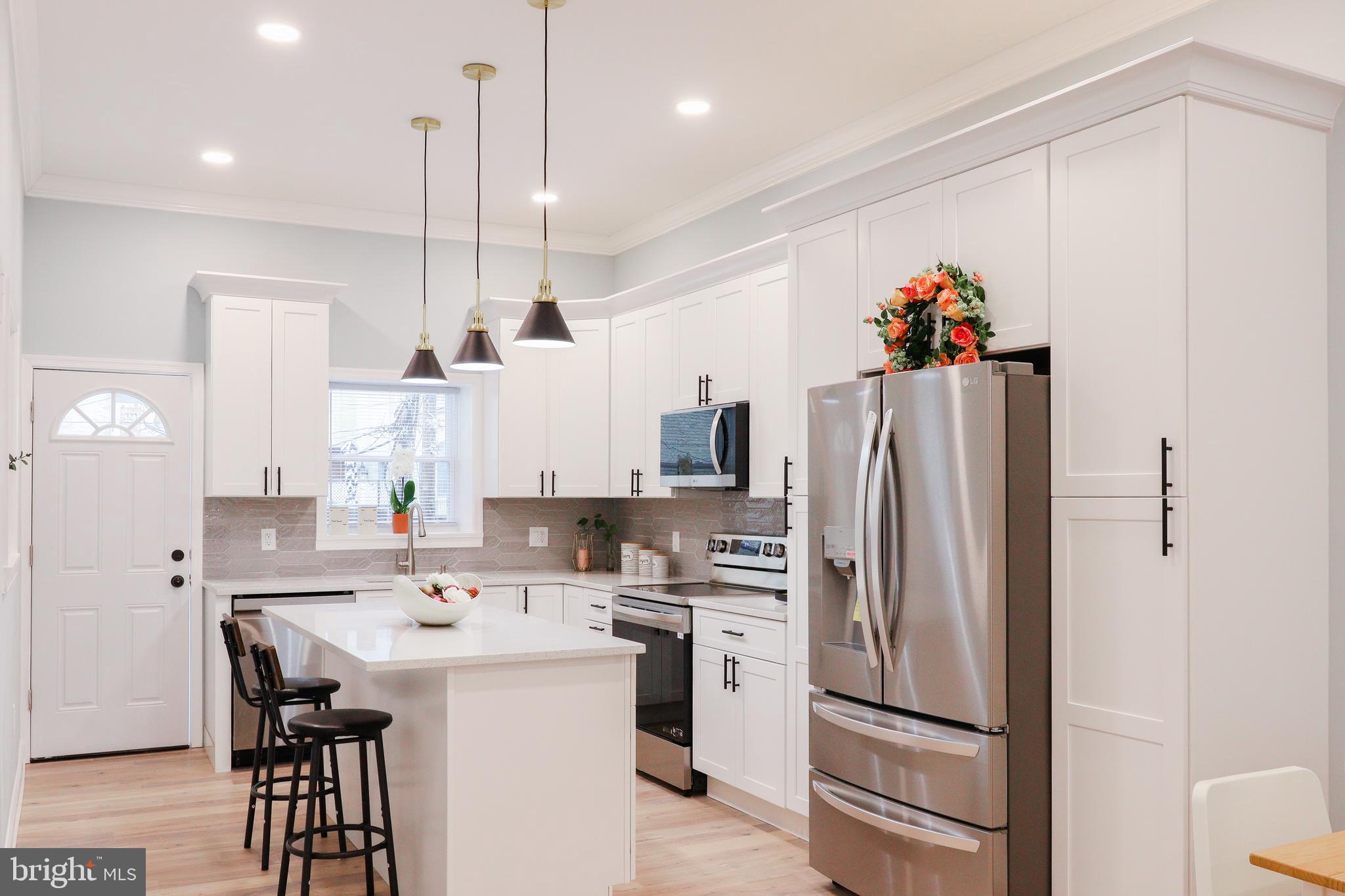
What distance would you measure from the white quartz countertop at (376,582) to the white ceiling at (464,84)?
2.10 metres

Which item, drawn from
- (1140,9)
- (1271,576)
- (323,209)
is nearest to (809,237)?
(1140,9)

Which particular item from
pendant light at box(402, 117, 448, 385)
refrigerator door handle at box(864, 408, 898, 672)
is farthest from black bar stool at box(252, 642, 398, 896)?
refrigerator door handle at box(864, 408, 898, 672)

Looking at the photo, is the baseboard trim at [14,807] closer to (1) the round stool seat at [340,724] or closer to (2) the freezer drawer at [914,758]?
(1) the round stool seat at [340,724]

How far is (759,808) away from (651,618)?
101 cm

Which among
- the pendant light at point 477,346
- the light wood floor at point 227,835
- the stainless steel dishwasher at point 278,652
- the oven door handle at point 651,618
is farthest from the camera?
the stainless steel dishwasher at point 278,652

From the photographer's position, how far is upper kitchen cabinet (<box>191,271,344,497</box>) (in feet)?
18.1

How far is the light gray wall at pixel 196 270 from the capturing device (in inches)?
213

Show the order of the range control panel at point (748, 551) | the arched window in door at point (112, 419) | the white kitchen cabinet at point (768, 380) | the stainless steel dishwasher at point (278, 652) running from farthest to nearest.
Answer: the arched window in door at point (112, 419) → the stainless steel dishwasher at point (278, 652) → the range control panel at point (748, 551) → the white kitchen cabinet at point (768, 380)

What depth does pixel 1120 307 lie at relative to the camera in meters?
2.81

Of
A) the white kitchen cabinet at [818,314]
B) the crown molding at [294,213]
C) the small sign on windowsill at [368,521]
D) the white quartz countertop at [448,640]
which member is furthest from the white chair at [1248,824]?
the crown molding at [294,213]

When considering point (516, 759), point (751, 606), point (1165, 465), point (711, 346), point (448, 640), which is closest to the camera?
point (1165, 465)

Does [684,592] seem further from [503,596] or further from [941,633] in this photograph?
[941,633]

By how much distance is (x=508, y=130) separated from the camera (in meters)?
4.71

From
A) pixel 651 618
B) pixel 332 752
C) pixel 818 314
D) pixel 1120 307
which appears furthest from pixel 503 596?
pixel 1120 307
